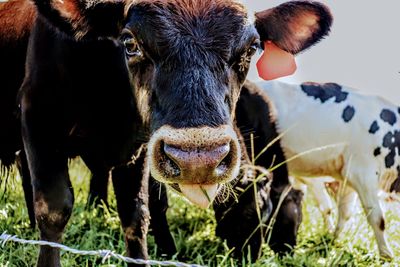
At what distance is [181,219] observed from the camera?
5.86 metres

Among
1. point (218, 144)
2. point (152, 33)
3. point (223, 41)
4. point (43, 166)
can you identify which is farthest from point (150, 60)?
point (43, 166)

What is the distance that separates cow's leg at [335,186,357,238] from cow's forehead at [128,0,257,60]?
336 centimetres

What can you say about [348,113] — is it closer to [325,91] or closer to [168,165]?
[325,91]

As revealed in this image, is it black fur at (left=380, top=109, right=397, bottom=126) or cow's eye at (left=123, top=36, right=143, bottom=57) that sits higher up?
cow's eye at (left=123, top=36, right=143, bottom=57)

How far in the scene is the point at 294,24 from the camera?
3.83 m

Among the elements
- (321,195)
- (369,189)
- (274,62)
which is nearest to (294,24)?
(274,62)

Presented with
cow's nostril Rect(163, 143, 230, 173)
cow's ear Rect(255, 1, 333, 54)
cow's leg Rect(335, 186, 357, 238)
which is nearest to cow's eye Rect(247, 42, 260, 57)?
cow's ear Rect(255, 1, 333, 54)

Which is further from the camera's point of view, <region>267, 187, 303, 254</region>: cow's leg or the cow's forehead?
<region>267, 187, 303, 254</region>: cow's leg

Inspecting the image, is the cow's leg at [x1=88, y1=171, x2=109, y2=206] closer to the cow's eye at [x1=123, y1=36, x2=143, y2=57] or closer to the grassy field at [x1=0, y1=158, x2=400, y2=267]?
the grassy field at [x1=0, y1=158, x2=400, y2=267]

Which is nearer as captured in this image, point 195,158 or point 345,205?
point 195,158

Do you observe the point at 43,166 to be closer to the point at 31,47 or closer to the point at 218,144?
the point at 31,47

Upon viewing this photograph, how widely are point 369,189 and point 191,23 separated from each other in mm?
3753

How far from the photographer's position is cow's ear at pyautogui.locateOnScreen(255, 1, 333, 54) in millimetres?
3777

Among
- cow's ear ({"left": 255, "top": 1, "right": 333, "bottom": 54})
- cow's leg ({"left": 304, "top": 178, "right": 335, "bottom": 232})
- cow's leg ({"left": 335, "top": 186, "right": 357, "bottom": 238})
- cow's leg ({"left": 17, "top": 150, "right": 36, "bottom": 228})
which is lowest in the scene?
cow's leg ({"left": 304, "top": 178, "right": 335, "bottom": 232})
